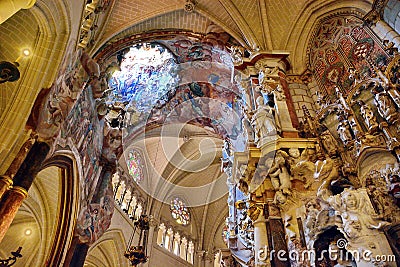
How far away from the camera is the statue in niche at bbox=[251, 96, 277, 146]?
579 centimetres

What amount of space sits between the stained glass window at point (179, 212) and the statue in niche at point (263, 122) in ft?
33.4

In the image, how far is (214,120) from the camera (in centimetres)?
1206

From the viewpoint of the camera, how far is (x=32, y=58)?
6.53 m

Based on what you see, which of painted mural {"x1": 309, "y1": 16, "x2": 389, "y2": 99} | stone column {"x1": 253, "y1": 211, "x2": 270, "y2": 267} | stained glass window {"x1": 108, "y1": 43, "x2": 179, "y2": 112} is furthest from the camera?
stained glass window {"x1": 108, "y1": 43, "x2": 179, "y2": 112}

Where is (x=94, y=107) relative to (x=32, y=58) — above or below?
above

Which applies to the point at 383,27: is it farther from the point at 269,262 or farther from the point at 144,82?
the point at 144,82

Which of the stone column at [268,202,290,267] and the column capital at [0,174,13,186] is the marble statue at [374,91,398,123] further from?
the column capital at [0,174,13,186]

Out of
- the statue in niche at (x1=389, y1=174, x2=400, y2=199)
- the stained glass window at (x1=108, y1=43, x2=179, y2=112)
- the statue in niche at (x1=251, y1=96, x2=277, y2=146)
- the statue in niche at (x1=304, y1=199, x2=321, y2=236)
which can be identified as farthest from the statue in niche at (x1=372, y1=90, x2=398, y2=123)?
the stained glass window at (x1=108, y1=43, x2=179, y2=112)

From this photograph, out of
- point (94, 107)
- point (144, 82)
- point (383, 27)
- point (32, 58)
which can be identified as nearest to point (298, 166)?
point (383, 27)

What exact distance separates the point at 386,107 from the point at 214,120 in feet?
22.8

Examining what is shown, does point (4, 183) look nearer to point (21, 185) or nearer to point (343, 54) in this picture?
point (21, 185)

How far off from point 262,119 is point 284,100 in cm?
94

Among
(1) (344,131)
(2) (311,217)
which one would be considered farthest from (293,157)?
(1) (344,131)

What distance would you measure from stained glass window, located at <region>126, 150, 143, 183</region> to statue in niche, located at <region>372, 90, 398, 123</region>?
9.97 metres
